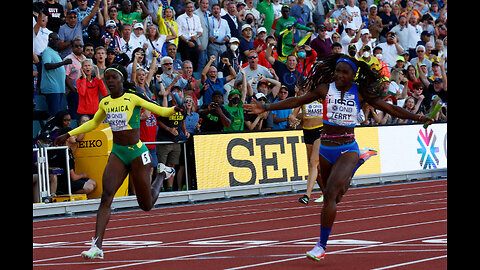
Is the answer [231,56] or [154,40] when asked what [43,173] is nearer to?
[154,40]

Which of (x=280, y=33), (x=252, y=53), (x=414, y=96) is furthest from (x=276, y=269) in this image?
(x=414, y=96)

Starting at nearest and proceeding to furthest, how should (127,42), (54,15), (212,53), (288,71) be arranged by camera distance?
(54,15), (127,42), (212,53), (288,71)

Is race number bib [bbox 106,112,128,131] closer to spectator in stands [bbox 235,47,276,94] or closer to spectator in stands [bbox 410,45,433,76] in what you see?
spectator in stands [bbox 235,47,276,94]

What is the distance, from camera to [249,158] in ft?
64.7

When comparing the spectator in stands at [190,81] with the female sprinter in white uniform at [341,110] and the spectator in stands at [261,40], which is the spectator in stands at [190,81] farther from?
the female sprinter in white uniform at [341,110]

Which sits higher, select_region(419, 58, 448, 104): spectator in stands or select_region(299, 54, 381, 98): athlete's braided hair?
select_region(419, 58, 448, 104): spectator in stands

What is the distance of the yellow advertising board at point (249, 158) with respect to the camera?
61.8ft

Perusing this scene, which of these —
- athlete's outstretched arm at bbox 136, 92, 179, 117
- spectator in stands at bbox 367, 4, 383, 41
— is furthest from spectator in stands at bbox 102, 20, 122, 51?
spectator in stands at bbox 367, 4, 383, 41

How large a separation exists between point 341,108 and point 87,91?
8765 mm

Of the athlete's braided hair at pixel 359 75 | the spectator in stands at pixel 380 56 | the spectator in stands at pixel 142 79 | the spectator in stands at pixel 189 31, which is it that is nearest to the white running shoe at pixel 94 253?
the athlete's braided hair at pixel 359 75

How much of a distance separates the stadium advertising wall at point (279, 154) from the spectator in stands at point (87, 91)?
2.46m

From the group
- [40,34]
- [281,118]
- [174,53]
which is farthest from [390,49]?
[40,34]

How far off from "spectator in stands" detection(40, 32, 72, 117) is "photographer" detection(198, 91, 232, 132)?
3.28 meters

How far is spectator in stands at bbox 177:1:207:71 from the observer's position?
2131 cm
